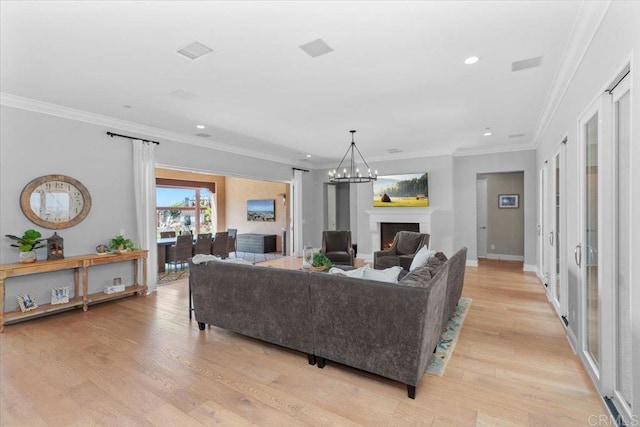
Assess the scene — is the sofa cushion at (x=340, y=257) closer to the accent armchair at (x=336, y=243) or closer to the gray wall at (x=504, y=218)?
the accent armchair at (x=336, y=243)

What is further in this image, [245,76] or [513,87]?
[513,87]

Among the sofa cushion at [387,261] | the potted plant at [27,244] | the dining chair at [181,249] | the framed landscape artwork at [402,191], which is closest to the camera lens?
the potted plant at [27,244]

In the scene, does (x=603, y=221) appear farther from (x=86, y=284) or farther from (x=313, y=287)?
(x=86, y=284)

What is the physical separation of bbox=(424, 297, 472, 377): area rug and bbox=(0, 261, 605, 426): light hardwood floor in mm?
69

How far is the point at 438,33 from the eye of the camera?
2.54m

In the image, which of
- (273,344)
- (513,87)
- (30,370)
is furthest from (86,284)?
(513,87)

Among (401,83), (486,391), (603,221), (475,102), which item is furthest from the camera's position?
(475,102)

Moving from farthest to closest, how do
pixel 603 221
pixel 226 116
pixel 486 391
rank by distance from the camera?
pixel 226 116
pixel 486 391
pixel 603 221

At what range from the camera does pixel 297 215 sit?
862 cm

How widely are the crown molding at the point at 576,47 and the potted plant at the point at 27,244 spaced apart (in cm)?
602

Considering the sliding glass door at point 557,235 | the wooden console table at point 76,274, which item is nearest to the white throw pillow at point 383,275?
the sliding glass door at point 557,235

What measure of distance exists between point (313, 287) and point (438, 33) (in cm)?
234

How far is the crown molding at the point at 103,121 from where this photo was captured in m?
3.99

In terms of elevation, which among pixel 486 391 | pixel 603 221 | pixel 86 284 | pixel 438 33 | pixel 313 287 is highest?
pixel 438 33
